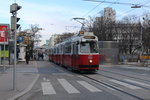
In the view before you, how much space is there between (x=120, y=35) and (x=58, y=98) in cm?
7910

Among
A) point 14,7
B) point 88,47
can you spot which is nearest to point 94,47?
point 88,47

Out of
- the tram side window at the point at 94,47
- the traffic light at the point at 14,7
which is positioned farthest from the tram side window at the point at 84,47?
the traffic light at the point at 14,7

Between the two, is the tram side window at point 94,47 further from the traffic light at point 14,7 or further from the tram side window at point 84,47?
the traffic light at point 14,7

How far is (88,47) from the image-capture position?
24.2 meters

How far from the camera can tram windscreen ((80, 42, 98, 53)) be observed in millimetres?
24109

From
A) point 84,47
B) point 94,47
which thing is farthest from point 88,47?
point 94,47

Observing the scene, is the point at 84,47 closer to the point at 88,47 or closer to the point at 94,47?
the point at 88,47

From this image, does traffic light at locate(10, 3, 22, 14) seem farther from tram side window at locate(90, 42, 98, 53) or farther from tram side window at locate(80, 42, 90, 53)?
tram side window at locate(90, 42, 98, 53)

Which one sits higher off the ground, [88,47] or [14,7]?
[14,7]

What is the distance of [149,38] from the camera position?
7794 cm

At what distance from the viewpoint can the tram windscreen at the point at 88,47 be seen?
24.1 m

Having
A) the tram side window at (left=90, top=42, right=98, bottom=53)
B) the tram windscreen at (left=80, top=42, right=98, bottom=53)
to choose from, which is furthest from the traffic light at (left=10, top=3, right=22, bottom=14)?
the tram side window at (left=90, top=42, right=98, bottom=53)

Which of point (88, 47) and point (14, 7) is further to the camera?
point (88, 47)

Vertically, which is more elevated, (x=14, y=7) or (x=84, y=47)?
(x=14, y=7)
